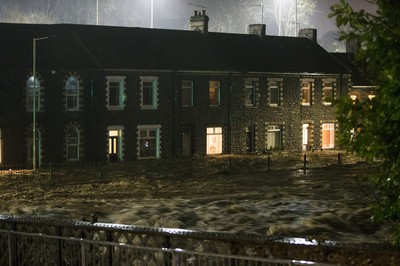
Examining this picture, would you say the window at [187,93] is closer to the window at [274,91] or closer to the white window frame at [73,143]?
the window at [274,91]

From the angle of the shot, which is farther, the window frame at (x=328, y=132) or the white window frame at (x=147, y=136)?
the window frame at (x=328, y=132)

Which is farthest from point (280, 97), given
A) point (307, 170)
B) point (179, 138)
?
point (307, 170)

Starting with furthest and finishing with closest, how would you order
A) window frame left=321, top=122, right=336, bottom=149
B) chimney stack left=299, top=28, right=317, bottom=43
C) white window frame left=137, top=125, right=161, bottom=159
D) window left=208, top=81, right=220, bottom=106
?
chimney stack left=299, top=28, right=317, bottom=43, window frame left=321, top=122, right=336, bottom=149, window left=208, top=81, right=220, bottom=106, white window frame left=137, top=125, right=161, bottom=159

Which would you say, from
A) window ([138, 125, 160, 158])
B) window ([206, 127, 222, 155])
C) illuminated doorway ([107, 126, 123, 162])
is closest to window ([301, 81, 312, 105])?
window ([206, 127, 222, 155])

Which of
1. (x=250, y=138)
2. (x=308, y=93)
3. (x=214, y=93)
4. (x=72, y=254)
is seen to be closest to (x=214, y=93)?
(x=214, y=93)

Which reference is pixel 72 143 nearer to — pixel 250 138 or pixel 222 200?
pixel 250 138

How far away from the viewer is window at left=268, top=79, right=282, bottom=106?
5622 centimetres

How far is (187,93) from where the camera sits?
51.8 m

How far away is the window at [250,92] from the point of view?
180ft

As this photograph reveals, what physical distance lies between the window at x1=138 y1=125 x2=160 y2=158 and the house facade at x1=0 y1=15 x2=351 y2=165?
8 centimetres

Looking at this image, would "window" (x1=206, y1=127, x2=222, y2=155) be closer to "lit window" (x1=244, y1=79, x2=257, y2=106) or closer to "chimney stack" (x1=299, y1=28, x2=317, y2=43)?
"lit window" (x1=244, y1=79, x2=257, y2=106)

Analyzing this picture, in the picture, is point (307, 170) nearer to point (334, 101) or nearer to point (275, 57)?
point (275, 57)

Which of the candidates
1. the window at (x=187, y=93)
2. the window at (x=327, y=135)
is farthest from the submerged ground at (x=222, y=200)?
the window at (x=327, y=135)

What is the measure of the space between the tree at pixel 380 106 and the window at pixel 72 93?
39.8 metres
